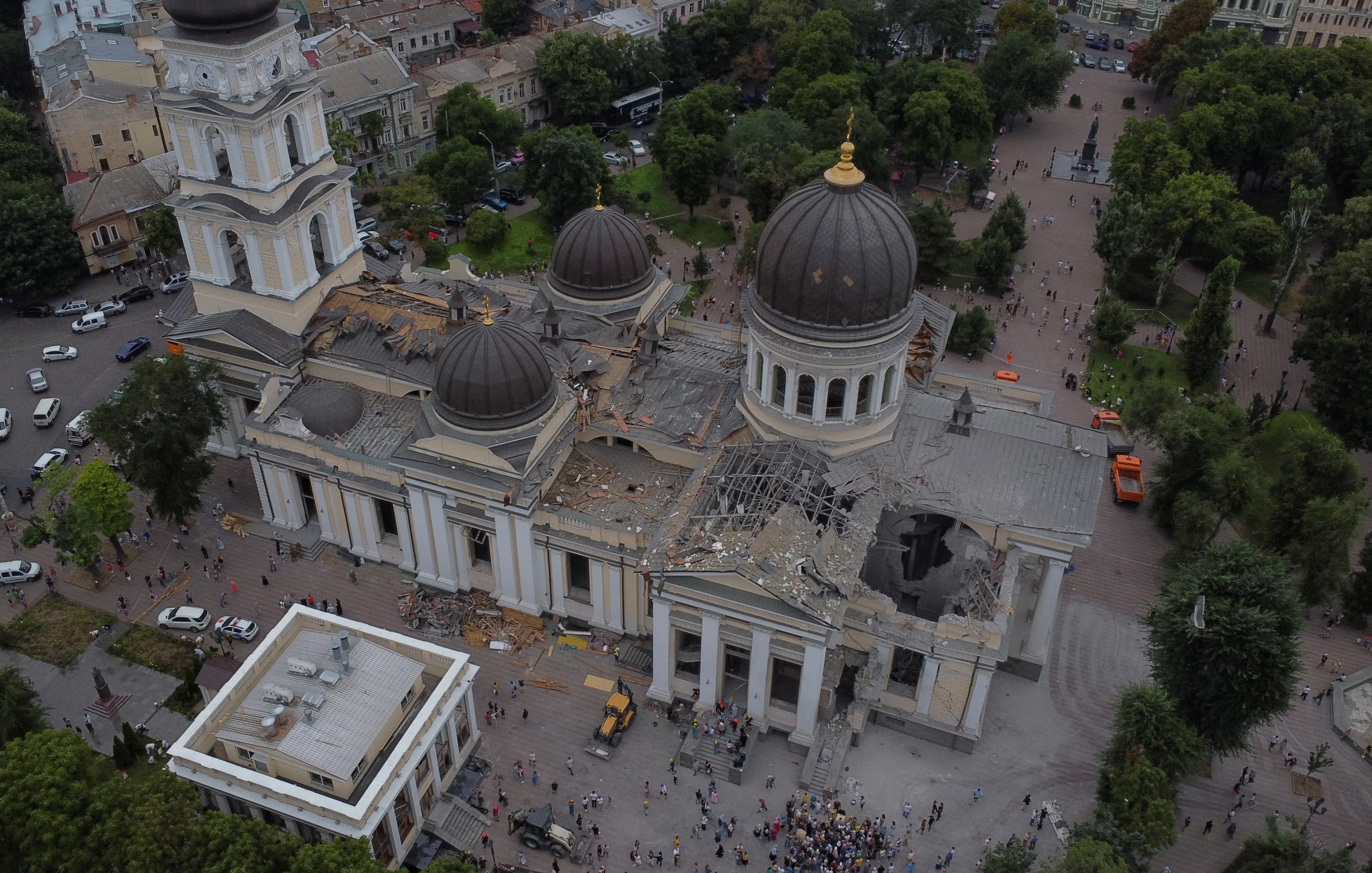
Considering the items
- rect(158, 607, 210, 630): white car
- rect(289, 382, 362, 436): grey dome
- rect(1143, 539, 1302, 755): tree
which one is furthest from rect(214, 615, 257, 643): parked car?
rect(1143, 539, 1302, 755): tree

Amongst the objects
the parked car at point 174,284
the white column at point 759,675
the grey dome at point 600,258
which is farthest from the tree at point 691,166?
the white column at point 759,675

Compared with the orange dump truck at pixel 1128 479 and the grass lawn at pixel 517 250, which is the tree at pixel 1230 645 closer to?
the orange dump truck at pixel 1128 479

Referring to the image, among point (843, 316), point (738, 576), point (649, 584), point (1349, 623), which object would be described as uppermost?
point (843, 316)

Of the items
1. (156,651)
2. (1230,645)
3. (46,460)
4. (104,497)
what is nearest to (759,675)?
(1230,645)

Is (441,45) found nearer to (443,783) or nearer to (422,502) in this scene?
(422,502)

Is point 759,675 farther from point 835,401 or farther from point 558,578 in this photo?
point 835,401

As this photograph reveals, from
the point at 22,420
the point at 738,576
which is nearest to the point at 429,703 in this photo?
the point at 738,576

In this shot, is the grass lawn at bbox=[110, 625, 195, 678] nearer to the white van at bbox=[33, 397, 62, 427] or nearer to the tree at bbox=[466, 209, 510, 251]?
the white van at bbox=[33, 397, 62, 427]
